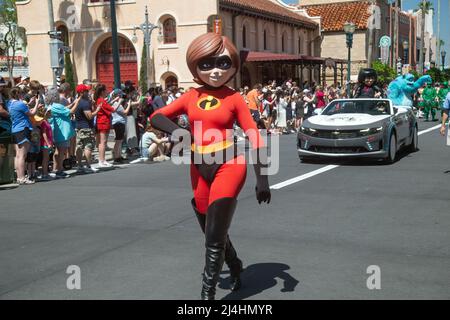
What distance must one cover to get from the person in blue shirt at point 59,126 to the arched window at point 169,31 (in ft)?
70.3

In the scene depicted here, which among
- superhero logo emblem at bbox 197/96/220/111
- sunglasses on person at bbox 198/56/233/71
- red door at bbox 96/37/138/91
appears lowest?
superhero logo emblem at bbox 197/96/220/111

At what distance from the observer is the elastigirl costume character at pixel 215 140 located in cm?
418

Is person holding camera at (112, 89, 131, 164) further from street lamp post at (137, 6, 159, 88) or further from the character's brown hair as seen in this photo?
street lamp post at (137, 6, 159, 88)

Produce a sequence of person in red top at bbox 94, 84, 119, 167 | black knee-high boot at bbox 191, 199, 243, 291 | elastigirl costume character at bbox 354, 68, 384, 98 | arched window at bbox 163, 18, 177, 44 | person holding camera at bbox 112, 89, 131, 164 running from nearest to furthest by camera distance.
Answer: black knee-high boot at bbox 191, 199, 243, 291 → person in red top at bbox 94, 84, 119, 167 → person holding camera at bbox 112, 89, 131, 164 → elastigirl costume character at bbox 354, 68, 384, 98 → arched window at bbox 163, 18, 177, 44

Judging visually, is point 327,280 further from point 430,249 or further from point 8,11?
point 8,11

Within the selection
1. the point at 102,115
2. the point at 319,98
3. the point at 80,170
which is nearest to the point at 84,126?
the point at 102,115

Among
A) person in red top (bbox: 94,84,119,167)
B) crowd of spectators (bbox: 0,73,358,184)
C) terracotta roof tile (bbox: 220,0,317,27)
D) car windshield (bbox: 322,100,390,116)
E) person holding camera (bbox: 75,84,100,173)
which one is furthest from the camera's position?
terracotta roof tile (bbox: 220,0,317,27)

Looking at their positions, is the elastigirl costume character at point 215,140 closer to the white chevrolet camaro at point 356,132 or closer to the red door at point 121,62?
the white chevrolet camaro at point 356,132

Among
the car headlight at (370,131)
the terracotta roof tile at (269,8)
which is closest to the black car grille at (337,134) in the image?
the car headlight at (370,131)

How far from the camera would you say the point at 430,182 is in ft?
32.1

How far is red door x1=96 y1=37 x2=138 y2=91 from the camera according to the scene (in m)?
33.7

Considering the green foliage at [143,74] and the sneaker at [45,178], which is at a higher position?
the green foliage at [143,74]

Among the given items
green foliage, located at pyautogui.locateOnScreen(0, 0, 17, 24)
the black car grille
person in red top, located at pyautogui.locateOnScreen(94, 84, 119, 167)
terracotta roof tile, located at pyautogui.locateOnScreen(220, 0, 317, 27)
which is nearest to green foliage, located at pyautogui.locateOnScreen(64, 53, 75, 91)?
terracotta roof tile, located at pyautogui.locateOnScreen(220, 0, 317, 27)
